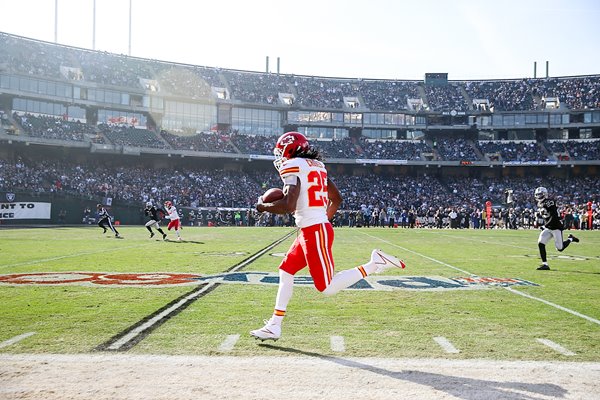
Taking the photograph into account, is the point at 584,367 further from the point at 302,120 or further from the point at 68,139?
the point at 302,120

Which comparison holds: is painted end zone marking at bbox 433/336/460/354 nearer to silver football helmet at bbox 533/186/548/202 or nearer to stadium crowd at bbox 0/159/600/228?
silver football helmet at bbox 533/186/548/202

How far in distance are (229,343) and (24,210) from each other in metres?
38.3

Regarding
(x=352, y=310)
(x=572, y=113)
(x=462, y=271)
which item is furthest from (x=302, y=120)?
(x=352, y=310)

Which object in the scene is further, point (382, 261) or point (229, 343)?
point (382, 261)

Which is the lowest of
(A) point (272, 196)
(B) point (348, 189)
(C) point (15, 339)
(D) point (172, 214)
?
(C) point (15, 339)

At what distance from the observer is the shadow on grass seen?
389cm

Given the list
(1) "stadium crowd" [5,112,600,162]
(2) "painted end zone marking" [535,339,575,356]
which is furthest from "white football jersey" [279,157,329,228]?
(1) "stadium crowd" [5,112,600,162]

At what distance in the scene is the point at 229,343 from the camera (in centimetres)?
535

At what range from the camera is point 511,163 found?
A: 201ft

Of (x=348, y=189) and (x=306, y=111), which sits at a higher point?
(x=306, y=111)

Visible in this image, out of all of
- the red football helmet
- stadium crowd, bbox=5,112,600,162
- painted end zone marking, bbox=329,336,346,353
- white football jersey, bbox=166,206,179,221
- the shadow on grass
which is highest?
stadium crowd, bbox=5,112,600,162

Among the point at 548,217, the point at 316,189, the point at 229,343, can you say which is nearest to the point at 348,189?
the point at 548,217

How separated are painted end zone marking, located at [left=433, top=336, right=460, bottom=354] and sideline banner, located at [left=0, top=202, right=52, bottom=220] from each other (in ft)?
127

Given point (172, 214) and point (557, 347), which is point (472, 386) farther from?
point (172, 214)
